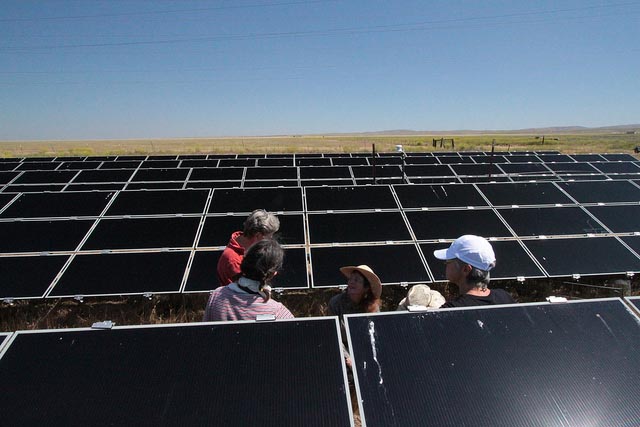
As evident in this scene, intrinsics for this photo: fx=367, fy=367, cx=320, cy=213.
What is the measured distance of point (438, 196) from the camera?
900 cm

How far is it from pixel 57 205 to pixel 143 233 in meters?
3.04

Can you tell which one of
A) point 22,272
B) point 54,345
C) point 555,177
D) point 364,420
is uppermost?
point 54,345

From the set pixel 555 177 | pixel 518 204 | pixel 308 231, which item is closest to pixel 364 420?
pixel 308 231

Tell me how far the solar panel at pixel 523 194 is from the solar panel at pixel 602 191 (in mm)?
410

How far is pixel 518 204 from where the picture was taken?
8.79 meters

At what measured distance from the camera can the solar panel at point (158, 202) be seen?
26.7 ft

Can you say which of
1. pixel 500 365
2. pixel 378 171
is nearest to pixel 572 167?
pixel 378 171

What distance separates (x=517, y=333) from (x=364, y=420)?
1.30 m

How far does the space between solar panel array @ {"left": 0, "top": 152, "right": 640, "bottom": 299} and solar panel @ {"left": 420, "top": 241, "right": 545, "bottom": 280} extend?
28 mm

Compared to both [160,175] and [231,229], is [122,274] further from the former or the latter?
[160,175]

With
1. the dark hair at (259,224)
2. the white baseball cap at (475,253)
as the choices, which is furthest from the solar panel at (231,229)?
the white baseball cap at (475,253)

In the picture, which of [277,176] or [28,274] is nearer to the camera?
[28,274]

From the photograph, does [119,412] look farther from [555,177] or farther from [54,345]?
[555,177]

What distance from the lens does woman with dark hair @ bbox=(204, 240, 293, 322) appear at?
9.95ft
